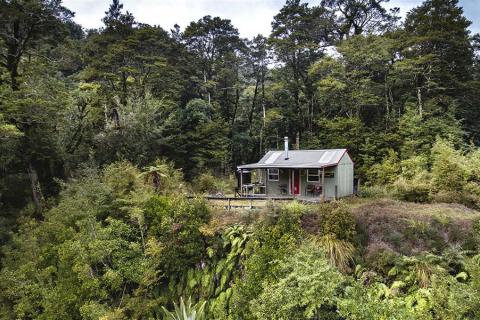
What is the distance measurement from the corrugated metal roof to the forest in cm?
278

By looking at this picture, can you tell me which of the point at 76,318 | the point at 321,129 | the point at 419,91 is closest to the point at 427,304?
the point at 76,318

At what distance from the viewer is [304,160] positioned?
17875mm

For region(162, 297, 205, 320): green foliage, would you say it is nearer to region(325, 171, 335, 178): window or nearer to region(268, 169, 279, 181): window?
region(268, 169, 279, 181): window

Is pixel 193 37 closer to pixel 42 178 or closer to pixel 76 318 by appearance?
pixel 42 178

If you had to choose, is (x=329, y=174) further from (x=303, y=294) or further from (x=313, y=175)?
(x=303, y=294)

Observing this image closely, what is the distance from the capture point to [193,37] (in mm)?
28766

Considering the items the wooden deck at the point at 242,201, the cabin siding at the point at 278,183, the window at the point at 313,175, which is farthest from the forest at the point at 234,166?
the cabin siding at the point at 278,183

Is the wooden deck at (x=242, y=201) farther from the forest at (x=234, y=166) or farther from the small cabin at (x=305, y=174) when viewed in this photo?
the small cabin at (x=305, y=174)

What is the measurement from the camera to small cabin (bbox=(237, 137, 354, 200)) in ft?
55.8

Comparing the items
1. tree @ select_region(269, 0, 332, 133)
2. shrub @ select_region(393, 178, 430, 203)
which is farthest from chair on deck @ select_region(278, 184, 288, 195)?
tree @ select_region(269, 0, 332, 133)

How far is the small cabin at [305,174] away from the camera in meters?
17.0

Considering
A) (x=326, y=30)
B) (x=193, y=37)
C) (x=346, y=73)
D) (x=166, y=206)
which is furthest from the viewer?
(x=193, y=37)

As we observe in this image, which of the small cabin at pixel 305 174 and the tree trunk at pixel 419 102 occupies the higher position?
the tree trunk at pixel 419 102

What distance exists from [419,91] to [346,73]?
5.56m
